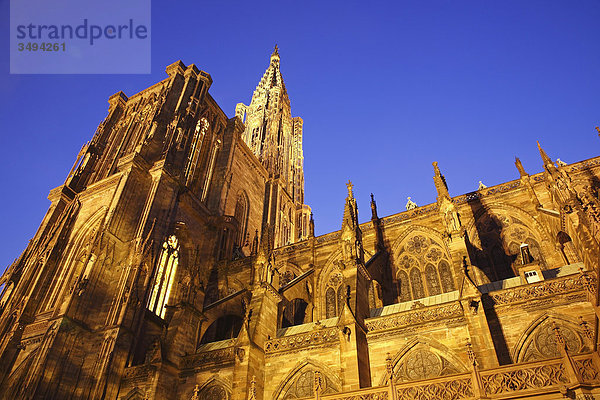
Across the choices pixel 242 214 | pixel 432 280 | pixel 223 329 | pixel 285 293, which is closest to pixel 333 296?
pixel 285 293

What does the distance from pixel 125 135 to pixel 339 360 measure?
2458 centimetres

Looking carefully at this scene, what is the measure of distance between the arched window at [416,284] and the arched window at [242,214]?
15270 mm

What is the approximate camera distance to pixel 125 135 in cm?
3094

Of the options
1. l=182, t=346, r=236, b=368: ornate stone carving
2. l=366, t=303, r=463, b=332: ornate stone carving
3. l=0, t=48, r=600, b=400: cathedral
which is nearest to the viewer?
l=0, t=48, r=600, b=400: cathedral

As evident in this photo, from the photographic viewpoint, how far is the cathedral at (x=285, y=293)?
1205 centimetres

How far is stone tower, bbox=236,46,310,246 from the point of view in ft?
122

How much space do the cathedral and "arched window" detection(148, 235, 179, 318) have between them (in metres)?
0.12

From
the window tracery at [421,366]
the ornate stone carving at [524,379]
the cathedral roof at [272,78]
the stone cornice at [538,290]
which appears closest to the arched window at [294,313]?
the window tracery at [421,366]

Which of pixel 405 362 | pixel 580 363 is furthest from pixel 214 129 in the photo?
pixel 580 363

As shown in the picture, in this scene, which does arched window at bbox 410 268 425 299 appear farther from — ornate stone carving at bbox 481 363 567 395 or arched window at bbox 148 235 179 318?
arched window at bbox 148 235 179 318

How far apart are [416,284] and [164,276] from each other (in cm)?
1379

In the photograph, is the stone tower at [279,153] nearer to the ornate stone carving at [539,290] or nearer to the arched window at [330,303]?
the arched window at [330,303]

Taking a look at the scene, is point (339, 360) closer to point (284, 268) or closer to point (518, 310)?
point (518, 310)

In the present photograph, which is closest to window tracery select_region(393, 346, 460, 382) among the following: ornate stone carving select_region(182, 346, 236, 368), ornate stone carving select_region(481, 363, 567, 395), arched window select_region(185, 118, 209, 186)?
ornate stone carving select_region(481, 363, 567, 395)
